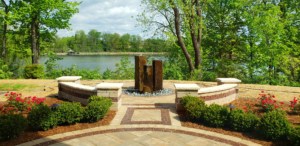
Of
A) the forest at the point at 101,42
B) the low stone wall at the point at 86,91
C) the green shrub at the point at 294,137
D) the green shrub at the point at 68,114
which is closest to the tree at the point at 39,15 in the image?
the low stone wall at the point at 86,91

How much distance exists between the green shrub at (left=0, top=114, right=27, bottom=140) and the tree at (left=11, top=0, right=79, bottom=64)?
62.4ft

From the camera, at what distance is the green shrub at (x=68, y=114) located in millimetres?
7875

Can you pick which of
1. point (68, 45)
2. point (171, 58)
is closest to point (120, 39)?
point (68, 45)

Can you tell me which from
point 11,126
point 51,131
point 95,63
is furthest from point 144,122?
point 95,63

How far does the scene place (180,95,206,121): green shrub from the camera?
8.39 metres

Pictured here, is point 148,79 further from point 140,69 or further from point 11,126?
point 11,126

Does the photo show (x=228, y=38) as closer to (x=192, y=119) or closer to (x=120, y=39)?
(x=192, y=119)

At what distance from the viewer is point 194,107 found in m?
8.53

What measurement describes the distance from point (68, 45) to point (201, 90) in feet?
316

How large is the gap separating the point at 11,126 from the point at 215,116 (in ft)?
20.3

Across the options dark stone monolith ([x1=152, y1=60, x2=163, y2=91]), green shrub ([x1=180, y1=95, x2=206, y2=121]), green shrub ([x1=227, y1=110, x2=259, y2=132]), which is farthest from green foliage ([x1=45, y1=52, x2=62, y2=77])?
green shrub ([x1=227, y1=110, x2=259, y2=132])

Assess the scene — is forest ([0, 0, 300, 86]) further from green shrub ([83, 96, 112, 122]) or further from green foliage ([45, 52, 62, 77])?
green shrub ([83, 96, 112, 122])

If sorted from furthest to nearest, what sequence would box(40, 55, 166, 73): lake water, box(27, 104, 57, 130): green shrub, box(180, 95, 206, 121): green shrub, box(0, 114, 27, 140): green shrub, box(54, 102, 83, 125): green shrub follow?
box(40, 55, 166, 73): lake water < box(180, 95, 206, 121): green shrub < box(54, 102, 83, 125): green shrub < box(27, 104, 57, 130): green shrub < box(0, 114, 27, 140): green shrub

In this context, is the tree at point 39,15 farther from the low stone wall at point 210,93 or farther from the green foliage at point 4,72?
the low stone wall at point 210,93
